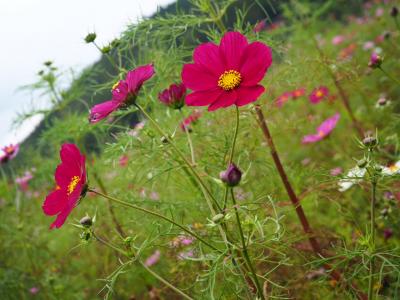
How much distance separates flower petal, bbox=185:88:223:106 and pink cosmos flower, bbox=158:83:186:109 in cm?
10

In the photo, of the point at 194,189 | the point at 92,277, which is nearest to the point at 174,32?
the point at 194,189

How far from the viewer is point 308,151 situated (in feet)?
9.29

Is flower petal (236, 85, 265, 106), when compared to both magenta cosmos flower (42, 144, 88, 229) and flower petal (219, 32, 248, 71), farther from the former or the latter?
magenta cosmos flower (42, 144, 88, 229)

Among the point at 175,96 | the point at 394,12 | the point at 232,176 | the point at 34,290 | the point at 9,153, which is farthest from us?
the point at 9,153

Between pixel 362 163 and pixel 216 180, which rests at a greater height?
pixel 216 180

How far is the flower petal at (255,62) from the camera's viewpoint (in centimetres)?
79

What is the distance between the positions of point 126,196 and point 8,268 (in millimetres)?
1077

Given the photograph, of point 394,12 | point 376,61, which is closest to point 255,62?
point 376,61

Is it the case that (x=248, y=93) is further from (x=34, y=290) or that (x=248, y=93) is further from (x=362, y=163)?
(x=34, y=290)

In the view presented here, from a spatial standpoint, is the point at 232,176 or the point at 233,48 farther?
the point at 233,48

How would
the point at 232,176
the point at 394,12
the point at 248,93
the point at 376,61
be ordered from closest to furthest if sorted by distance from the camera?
the point at 232,176 < the point at 248,93 < the point at 376,61 < the point at 394,12

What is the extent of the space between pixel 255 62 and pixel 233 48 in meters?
0.05

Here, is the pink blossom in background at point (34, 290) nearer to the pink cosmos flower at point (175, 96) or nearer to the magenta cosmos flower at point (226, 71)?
the pink cosmos flower at point (175, 96)

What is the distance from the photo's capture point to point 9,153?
2.56 m
